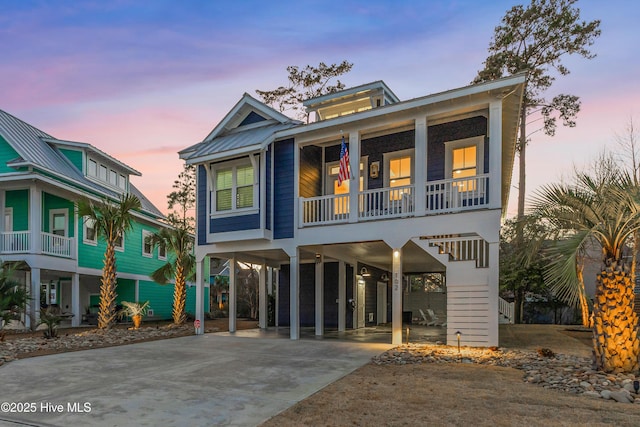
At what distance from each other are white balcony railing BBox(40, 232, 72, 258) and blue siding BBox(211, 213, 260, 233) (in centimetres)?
747

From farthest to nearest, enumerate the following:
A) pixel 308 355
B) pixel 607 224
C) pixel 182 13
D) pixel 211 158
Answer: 1. pixel 182 13
2. pixel 211 158
3. pixel 308 355
4. pixel 607 224

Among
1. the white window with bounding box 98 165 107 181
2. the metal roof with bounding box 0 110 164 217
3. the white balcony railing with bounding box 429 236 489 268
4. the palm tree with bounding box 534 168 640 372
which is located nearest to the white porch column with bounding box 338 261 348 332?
the white balcony railing with bounding box 429 236 489 268

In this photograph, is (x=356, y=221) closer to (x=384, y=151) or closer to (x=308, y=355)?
(x=384, y=151)

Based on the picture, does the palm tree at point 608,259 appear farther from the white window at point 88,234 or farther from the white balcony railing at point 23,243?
the white window at point 88,234

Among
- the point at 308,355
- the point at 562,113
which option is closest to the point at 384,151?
the point at 308,355

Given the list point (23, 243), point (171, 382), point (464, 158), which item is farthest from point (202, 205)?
point (464, 158)

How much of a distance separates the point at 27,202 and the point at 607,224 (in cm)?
1898

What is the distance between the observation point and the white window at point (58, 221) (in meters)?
17.0

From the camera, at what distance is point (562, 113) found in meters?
21.4

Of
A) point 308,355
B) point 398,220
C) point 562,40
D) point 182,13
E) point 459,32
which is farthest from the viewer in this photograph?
point 562,40

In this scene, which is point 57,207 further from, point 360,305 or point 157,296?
point 360,305

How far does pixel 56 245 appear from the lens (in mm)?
15992

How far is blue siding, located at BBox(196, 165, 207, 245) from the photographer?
13.3m

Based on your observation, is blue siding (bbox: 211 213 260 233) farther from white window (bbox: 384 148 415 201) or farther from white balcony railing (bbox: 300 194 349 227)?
white window (bbox: 384 148 415 201)
